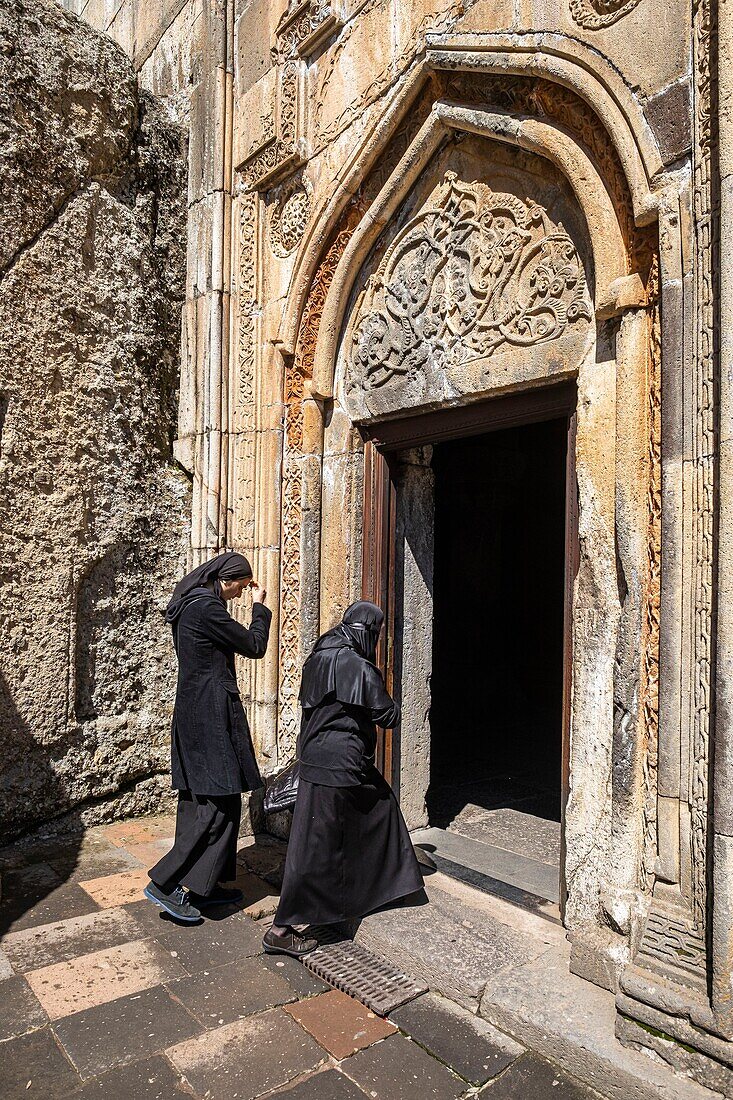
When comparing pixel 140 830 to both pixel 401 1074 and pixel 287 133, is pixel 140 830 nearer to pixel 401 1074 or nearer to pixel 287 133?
pixel 401 1074

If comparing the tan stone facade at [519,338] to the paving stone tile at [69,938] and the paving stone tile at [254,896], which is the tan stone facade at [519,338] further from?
the paving stone tile at [69,938]

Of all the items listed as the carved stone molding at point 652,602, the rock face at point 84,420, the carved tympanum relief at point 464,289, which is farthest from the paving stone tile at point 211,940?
the carved tympanum relief at point 464,289

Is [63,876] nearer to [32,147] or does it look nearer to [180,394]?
[180,394]

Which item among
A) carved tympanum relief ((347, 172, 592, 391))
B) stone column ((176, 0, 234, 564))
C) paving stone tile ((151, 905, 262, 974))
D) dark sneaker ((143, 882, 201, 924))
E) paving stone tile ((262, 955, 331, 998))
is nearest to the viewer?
paving stone tile ((262, 955, 331, 998))

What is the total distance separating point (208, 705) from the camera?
3.59 m

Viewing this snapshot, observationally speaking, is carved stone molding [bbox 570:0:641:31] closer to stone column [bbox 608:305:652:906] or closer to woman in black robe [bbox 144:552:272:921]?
stone column [bbox 608:305:652:906]

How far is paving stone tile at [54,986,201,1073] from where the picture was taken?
2.52 m

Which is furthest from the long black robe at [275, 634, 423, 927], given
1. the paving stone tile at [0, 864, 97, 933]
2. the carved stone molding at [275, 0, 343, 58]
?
the carved stone molding at [275, 0, 343, 58]

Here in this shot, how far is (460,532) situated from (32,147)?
5106mm

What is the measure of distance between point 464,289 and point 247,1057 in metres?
3.28

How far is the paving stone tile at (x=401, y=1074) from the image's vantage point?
7.75 ft

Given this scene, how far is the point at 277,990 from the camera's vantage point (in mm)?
2934

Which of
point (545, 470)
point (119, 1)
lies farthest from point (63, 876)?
point (119, 1)

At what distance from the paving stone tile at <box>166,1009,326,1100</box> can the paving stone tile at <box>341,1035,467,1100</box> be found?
0.15 m
